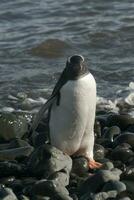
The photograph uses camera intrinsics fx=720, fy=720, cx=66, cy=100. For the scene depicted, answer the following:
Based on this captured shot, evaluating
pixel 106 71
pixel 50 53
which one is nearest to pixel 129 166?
pixel 106 71

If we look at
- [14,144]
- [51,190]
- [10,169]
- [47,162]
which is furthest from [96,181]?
[14,144]

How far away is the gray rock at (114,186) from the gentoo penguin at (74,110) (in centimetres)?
90

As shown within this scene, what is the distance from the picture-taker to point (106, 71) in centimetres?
1305

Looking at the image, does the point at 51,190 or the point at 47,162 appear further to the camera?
the point at 47,162

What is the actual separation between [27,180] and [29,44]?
343 inches

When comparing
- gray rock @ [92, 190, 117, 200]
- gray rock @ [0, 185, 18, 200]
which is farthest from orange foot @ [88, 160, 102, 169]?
gray rock @ [0, 185, 18, 200]

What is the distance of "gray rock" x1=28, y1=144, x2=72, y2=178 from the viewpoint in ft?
23.5

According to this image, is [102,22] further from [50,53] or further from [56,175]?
[56,175]

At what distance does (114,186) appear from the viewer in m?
6.54

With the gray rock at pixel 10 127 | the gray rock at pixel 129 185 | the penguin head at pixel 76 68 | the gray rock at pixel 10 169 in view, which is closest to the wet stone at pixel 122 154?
the gray rock at pixel 129 185

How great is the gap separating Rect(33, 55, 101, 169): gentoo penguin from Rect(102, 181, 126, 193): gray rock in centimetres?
90

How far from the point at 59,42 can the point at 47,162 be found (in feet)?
28.4

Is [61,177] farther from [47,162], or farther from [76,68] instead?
[76,68]

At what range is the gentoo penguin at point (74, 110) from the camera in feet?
24.2
